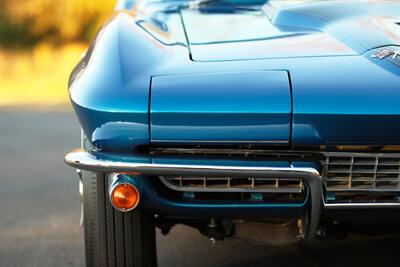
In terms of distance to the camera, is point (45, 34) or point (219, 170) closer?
point (219, 170)

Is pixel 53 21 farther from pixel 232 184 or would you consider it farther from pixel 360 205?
pixel 360 205

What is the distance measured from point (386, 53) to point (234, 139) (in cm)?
65

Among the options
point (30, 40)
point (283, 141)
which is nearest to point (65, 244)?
point (283, 141)

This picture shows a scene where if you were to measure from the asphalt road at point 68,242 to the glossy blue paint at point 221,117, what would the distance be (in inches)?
47.3

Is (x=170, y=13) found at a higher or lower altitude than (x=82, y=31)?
higher

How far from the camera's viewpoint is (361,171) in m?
2.04

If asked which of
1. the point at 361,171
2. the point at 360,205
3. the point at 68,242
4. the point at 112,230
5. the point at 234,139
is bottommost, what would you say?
the point at 68,242

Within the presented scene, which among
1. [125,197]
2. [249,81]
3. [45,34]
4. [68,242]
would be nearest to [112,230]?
[125,197]

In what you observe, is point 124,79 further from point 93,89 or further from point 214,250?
point 214,250

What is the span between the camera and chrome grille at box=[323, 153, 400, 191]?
2031 mm

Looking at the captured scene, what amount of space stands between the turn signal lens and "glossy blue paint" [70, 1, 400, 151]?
13 centimetres

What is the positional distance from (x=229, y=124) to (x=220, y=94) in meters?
0.10

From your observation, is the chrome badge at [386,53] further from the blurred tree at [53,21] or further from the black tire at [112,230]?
the blurred tree at [53,21]

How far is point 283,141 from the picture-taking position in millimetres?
1992
